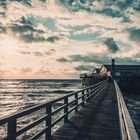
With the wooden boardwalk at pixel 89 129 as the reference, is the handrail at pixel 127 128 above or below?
above

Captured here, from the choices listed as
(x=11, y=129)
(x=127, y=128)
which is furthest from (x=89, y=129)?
(x=127, y=128)

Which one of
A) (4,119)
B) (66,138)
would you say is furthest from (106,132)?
(4,119)

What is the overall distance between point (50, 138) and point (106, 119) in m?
4.28

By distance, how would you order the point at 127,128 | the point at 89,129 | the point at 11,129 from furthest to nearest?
the point at 89,129, the point at 11,129, the point at 127,128

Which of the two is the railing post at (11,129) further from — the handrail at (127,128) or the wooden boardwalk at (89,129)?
the wooden boardwalk at (89,129)

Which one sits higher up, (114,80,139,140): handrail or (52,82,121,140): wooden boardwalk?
(114,80,139,140): handrail

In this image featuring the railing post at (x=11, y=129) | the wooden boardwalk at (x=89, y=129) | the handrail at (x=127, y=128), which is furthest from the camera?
the wooden boardwalk at (x=89, y=129)

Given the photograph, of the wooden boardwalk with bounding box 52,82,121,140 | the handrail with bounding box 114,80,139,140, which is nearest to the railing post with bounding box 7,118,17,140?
the handrail with bounding box 114,80,139,140

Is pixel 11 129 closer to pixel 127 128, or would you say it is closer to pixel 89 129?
pixel 127 128

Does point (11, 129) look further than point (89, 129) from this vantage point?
No

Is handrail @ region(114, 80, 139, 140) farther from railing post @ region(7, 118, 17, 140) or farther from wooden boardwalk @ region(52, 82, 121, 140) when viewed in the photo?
railing post @ region(7, 118, 17, 140)

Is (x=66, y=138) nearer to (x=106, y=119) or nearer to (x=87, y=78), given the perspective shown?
(x=106, y=119)

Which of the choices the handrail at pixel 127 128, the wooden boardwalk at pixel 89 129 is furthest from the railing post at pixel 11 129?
the wooden boardwalk at pixel 89 129

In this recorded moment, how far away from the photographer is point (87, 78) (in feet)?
306
